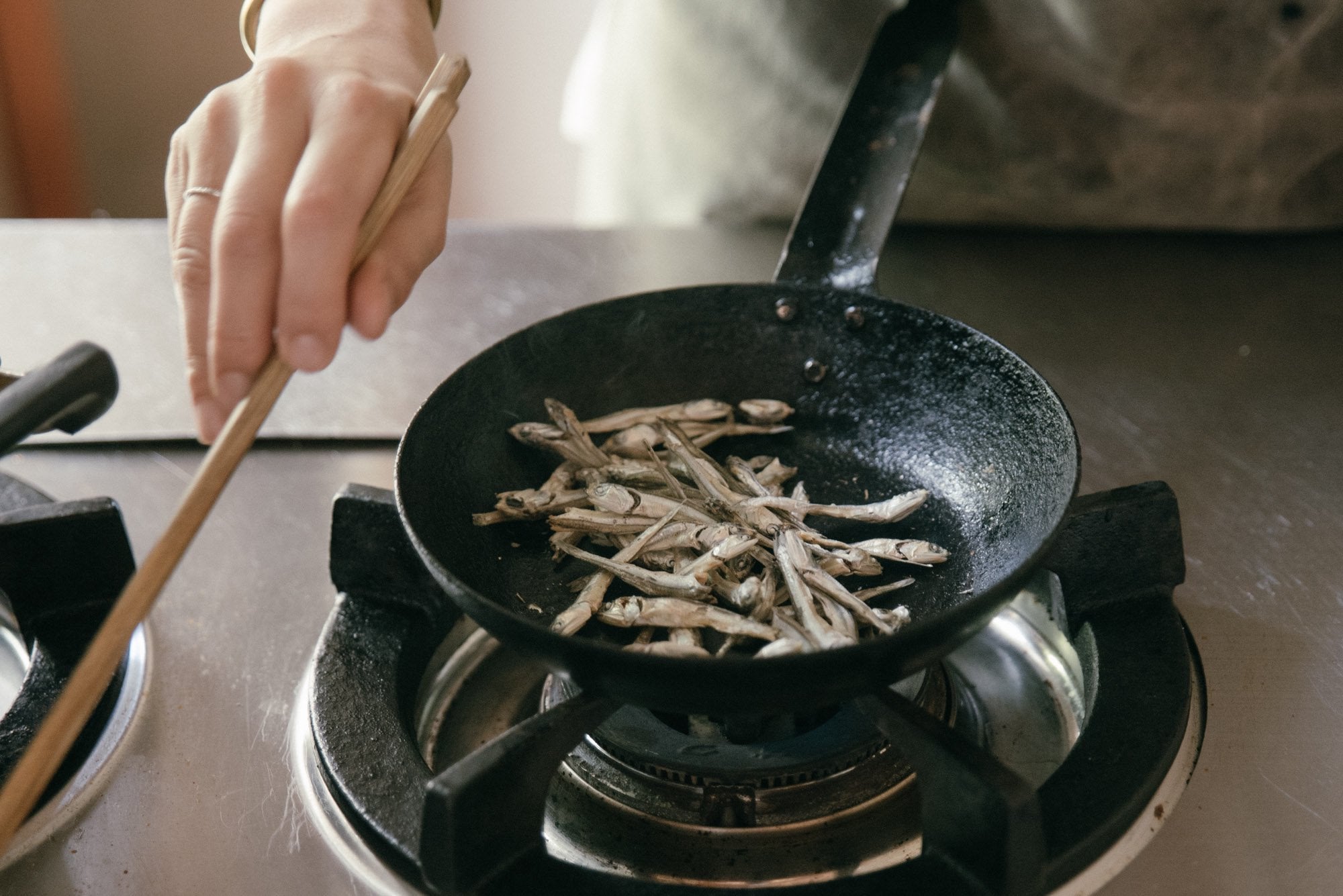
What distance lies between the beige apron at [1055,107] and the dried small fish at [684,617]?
822 mm

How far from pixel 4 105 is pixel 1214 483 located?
9.65 feet

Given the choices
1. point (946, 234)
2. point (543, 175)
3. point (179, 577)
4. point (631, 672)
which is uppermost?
point (631, 672)

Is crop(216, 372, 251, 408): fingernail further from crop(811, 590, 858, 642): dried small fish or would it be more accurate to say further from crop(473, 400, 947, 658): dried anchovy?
crop(811, 590, 858, 642): dried small fish

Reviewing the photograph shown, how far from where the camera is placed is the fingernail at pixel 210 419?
0.72 meters

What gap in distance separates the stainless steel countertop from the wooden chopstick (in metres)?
0.13

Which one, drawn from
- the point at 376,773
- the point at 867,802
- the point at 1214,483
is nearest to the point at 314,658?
the point at 376,773

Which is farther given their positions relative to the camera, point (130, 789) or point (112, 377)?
point (112, 377)

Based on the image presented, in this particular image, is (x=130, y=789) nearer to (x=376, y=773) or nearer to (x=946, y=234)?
(x=376, y=773)

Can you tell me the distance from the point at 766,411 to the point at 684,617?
30 cm

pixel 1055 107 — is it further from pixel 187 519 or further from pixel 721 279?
pixel 187 519

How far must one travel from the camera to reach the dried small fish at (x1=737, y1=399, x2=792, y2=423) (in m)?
1.02

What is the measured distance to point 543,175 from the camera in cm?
329

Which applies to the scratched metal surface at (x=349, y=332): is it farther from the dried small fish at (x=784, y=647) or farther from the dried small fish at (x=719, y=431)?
the dried small fish at (x=784, y=647)

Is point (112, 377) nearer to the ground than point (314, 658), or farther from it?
farther from it
